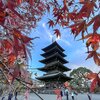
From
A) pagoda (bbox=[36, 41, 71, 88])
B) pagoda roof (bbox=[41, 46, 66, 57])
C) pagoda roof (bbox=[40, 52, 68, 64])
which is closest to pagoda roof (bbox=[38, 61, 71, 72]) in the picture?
pagoda (bbox=[36, 41, 71, 88])

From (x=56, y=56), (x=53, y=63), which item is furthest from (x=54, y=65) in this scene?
(x=56, y=56)

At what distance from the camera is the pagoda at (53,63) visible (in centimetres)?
5624

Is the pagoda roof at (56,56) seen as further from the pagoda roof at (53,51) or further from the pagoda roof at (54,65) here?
the pagoda roof at (54,65)

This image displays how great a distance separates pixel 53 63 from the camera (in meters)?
55.7

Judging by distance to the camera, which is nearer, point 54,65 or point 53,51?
point 54,65

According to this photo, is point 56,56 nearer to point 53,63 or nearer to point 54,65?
point 53,63

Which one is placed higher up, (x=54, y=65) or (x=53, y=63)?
(x=53, y=63)

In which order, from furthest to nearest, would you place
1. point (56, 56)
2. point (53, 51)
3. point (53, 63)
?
A: point (53, 51), point (56, 56), point (53, 63)

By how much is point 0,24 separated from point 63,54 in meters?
57.1

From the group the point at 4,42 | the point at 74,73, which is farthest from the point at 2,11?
the point at 74,73

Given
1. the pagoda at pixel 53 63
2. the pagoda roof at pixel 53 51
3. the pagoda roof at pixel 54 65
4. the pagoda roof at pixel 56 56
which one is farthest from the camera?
the pagoda roof at pixel 53 51

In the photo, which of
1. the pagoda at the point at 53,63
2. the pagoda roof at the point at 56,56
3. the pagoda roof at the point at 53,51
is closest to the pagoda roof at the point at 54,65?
the pagoda at the point at 53,63


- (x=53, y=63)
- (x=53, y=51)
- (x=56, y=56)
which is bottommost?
(x=53, y=63)

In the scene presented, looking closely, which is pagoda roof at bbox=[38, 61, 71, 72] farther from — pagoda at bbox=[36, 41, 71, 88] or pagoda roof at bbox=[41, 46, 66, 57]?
pagoda roof at bbox=[41, 46, 66, 57]
